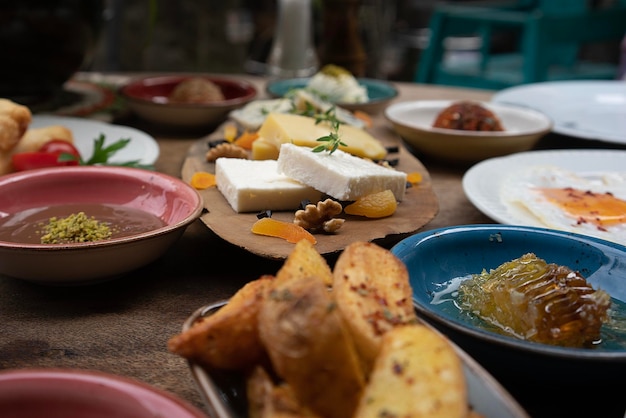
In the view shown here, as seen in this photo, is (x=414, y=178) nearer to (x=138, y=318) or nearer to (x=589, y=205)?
(x=589, y=205)

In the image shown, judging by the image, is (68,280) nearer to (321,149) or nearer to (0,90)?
(321,149)

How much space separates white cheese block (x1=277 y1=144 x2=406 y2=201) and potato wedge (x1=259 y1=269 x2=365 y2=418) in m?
0.72

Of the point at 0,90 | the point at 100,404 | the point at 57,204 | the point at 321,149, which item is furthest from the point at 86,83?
the point at 100,404

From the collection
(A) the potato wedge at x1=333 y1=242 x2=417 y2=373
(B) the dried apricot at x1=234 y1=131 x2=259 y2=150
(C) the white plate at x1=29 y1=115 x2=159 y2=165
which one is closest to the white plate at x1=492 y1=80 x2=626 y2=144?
(B) the dried apricot at x1=234 y1=131 x2=259 y2=150

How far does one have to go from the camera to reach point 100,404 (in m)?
0.69

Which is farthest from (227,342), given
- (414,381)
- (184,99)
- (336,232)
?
(184,99)

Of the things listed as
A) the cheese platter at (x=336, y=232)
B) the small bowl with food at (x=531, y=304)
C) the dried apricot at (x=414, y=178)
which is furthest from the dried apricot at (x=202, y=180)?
the small bowl with food at (x=531, y=304)

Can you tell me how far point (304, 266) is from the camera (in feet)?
2.78

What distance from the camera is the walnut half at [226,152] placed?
176cm

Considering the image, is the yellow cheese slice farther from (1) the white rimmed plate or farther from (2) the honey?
(2) the honey

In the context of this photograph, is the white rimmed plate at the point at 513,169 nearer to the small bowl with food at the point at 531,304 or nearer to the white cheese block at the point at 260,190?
the small bowl with food at the point at 531,304

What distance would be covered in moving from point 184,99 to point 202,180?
0.93 meters

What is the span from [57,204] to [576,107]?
2296 mm

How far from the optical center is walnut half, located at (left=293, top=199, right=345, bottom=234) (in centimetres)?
132
